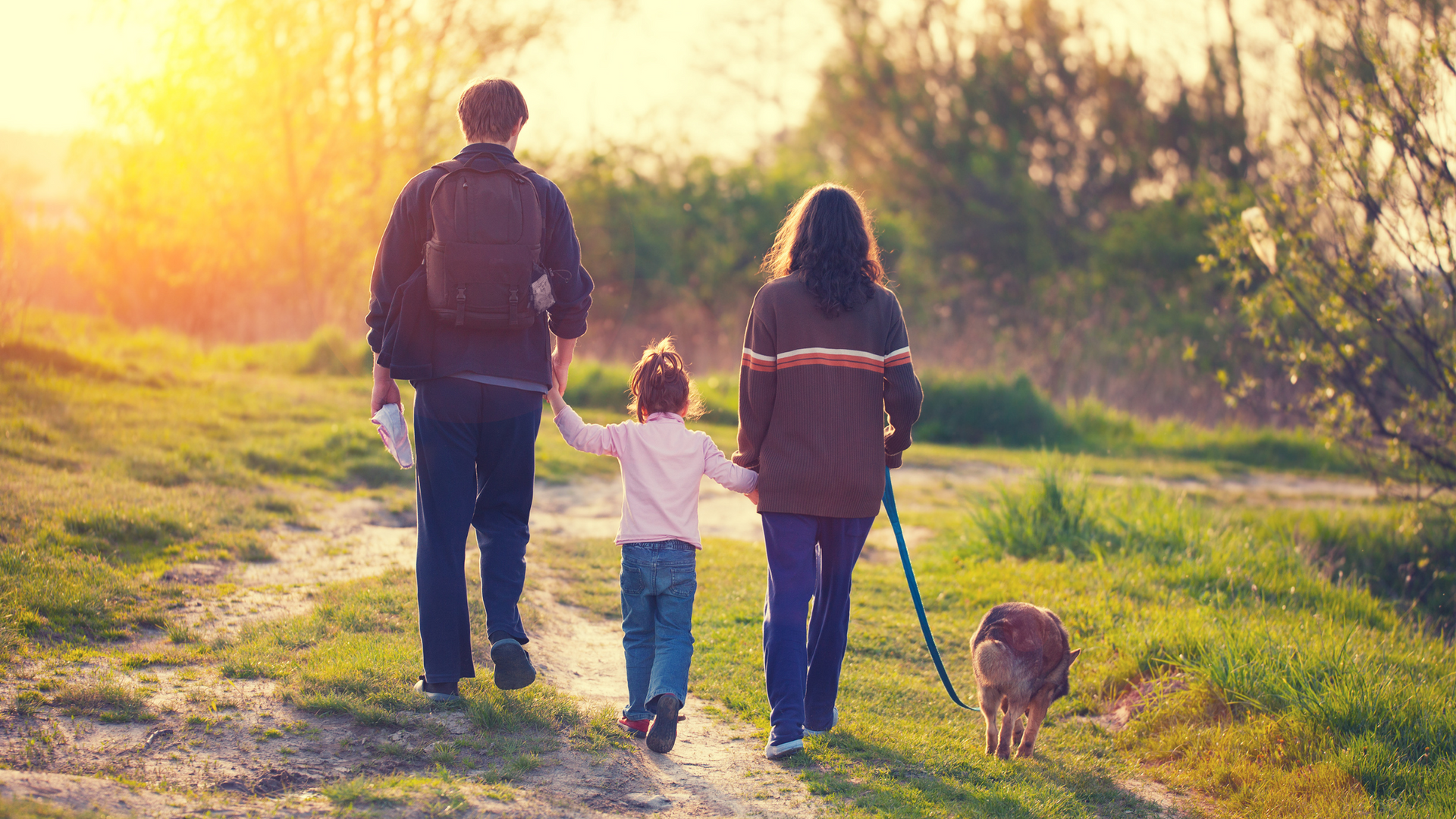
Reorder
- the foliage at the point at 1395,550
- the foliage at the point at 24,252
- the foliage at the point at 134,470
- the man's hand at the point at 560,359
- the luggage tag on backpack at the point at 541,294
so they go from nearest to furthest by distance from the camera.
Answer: the luggage tag on backpack at the point at 541,294 < the man's hand at the point at 560,359 < the foliage at the point at 134,470 < the foliage at the point at 1395,550 < the foliage at the point at 24,252

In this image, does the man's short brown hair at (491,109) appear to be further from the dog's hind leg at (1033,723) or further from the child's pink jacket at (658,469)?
the dog's hind leg at (1033,723)

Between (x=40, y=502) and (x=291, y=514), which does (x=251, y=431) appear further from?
(x=40, y=502)

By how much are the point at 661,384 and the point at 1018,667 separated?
178 cm

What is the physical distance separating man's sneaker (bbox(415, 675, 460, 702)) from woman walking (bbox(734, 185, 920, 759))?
1.17 metres

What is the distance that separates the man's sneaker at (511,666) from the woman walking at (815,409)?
35.1 inches

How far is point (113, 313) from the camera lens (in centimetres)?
1928

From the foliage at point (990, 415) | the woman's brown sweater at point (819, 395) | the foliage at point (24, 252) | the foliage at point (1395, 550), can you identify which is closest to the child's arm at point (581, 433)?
the woman's brown sweater at point (819, 395)

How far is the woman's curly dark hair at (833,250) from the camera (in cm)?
369

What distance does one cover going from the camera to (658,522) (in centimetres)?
Result: 365

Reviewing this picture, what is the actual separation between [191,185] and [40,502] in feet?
47.9

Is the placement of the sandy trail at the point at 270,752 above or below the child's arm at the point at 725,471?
below

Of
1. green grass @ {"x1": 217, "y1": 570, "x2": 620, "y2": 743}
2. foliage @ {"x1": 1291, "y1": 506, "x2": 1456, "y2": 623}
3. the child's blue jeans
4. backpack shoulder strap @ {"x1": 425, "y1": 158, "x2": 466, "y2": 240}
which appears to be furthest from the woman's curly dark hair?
foliage @ {"x1": 1291, "y1": 506, "x2": 1456, "y2": 623}

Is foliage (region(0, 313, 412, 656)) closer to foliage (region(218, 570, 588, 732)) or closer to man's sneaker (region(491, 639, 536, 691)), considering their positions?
foliage (region(218, 570, 588, 732))

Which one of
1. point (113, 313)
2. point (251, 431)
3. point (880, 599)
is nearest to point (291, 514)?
point (251, 431)
